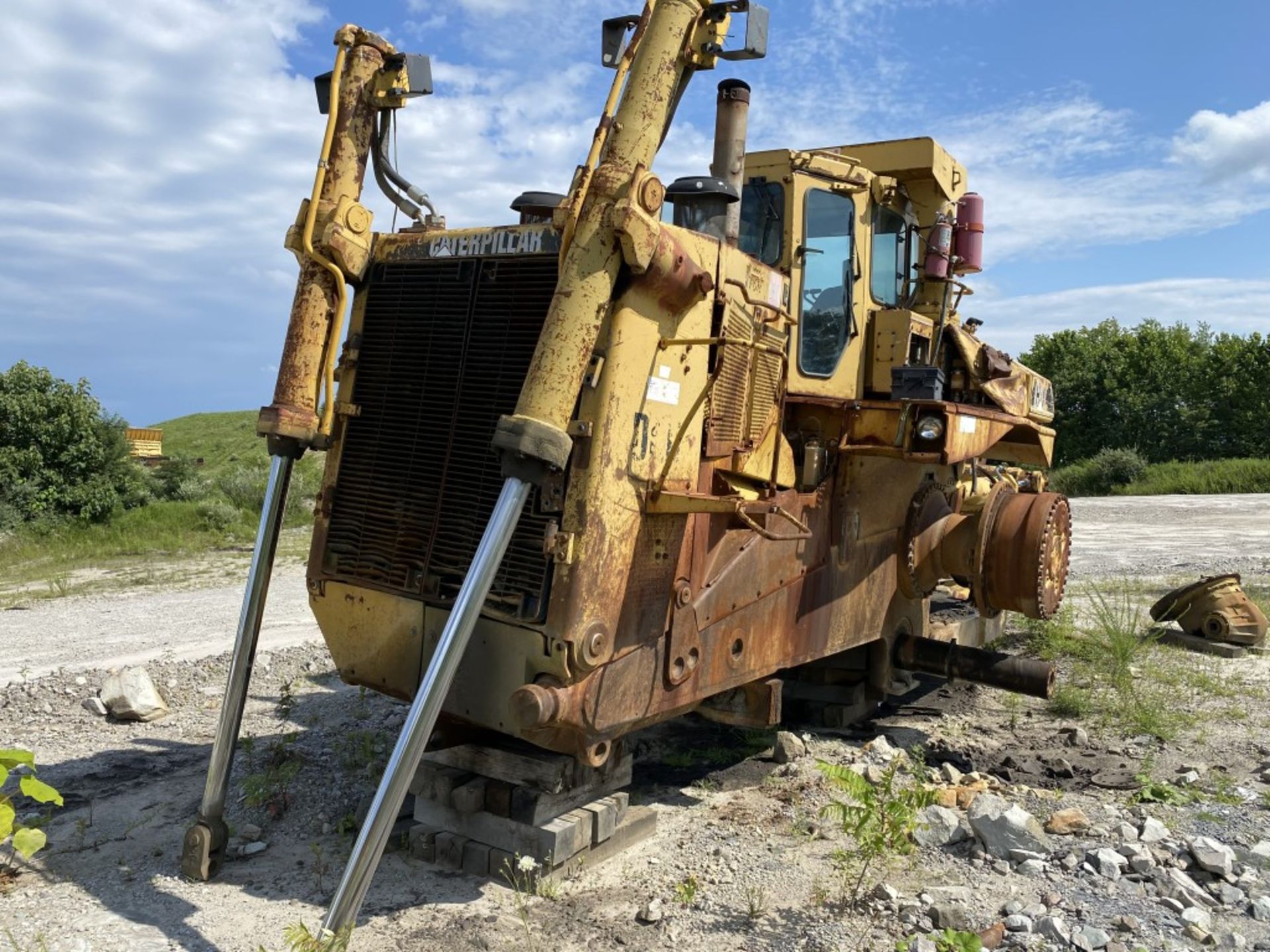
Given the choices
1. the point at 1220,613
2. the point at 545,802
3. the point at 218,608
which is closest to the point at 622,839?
the point at 545,802

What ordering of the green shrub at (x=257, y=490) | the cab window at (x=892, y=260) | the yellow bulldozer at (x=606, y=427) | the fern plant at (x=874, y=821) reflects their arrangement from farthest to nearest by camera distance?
the green shrub at (x=257, y=490), the cab window at (x=892, y=260), the fern plant at (x=874, y=821), the yellow bulldozer at (x=606, y=427)

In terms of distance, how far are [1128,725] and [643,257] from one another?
16.4ft

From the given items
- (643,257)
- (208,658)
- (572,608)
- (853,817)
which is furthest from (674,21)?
(208,658)

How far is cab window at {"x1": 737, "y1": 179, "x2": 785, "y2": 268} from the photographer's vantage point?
5461mm

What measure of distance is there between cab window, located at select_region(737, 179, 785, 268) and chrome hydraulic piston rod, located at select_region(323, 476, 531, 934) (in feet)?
8.27

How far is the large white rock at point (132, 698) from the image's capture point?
6.72 m

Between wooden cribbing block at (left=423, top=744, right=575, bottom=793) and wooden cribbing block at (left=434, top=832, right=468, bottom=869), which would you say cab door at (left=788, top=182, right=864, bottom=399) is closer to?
wooden cribbing block at (left=423, top=744, right=575, bottom=793)

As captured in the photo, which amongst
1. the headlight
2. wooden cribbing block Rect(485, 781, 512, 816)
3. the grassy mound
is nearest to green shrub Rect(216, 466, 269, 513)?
wooden cribbing block Rect(485, 781, 512, 816)

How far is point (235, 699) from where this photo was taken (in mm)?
4516

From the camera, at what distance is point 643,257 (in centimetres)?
387

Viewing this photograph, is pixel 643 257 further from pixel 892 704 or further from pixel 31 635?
pixel 31 635

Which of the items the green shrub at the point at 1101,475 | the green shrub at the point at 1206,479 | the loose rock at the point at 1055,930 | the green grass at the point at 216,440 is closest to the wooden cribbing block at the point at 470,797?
the loose rock at the point at 1055,930

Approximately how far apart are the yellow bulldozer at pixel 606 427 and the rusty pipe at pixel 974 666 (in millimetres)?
467

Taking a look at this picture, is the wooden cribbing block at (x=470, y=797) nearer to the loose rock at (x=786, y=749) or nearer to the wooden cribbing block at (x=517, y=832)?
the wooden cribbing block at (x=517, y=832)
